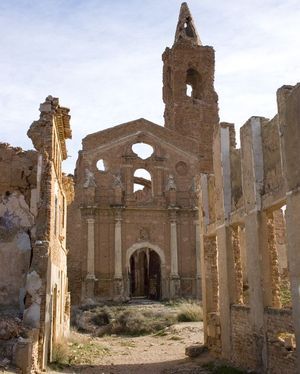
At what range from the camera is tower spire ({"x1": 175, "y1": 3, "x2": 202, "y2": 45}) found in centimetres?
3550

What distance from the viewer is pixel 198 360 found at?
12.6 m

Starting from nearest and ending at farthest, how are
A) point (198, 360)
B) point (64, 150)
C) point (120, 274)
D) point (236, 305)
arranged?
point (236, 305) < point (198, 360) < point (64, 150) < point (120, 274)

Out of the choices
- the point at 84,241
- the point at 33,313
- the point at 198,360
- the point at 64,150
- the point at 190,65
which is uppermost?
the point at 190,65

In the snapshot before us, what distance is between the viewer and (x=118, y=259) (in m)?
24.7

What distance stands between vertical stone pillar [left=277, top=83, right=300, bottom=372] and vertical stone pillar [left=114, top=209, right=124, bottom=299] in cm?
1637

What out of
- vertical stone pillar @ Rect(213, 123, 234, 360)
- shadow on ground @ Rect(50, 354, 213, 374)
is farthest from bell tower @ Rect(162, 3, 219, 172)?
shadow on ground @ Rect(50, 354, 213, 374)

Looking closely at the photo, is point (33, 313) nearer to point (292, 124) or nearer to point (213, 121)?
point (292, 124)

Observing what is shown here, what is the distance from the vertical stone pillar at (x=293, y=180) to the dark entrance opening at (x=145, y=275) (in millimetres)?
19947

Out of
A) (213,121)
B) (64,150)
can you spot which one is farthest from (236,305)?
(213,121)

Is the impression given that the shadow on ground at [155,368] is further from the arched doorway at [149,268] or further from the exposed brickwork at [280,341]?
the arched doorway at [149,268]

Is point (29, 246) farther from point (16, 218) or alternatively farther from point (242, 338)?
point (242, 338)

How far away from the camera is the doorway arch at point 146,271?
2541cm

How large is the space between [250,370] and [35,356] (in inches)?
171

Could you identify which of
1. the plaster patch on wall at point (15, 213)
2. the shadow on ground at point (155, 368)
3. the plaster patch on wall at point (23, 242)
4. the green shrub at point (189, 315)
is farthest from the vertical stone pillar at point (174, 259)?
the plaster patch on wall at point (23, 242)
